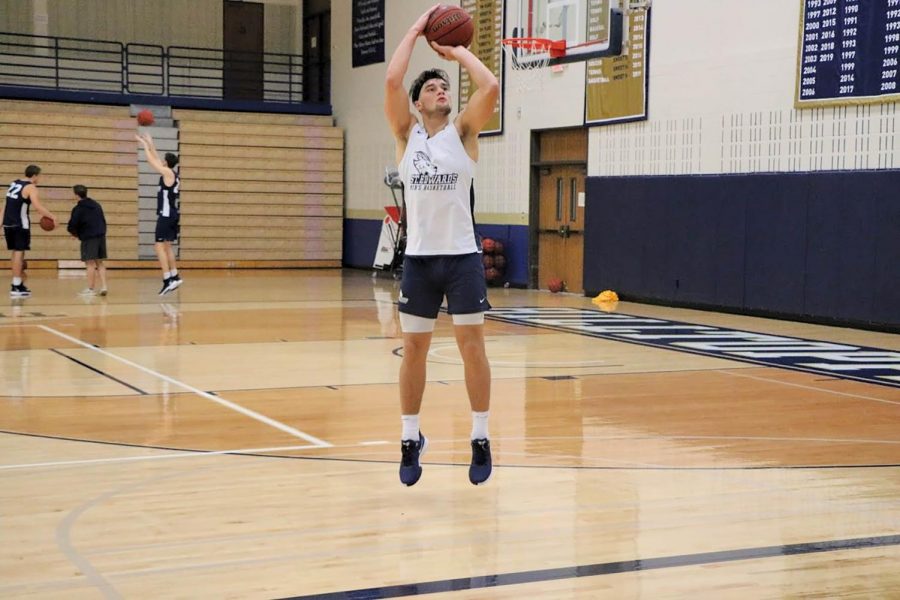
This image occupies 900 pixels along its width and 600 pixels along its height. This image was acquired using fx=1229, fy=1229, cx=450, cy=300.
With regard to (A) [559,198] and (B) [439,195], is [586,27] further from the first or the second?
(B) [439,195]

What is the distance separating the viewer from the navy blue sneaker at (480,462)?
5223mm

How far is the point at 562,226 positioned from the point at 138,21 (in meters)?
11.4

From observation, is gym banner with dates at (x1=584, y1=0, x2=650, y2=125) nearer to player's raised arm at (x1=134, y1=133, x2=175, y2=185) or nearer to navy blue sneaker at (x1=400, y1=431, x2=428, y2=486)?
player's raised arm at (x1=134, y1=133, x2=175, y2=185)

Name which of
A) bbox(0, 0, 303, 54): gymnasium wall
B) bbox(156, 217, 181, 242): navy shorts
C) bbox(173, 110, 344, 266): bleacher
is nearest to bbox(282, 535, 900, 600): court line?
bbox(156, 217, 181, 242): navy shorts

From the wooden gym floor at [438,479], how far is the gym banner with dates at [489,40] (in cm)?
953

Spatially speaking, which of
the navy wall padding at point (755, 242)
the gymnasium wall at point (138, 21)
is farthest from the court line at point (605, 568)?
the gymnasium wall at point (138, 21)

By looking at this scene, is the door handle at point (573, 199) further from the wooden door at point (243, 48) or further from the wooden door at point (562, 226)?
the wooden door at point (243, 48)

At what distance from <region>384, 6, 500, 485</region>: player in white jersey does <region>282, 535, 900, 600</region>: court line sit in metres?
1.20

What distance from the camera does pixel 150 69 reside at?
84.4 feet

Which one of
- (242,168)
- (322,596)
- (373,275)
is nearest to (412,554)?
(322,596)

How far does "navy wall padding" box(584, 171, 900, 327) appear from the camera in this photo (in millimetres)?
13188

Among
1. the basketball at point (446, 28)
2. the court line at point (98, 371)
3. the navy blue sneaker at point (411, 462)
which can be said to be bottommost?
the court line at point (98, 371)

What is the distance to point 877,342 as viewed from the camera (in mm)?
12078

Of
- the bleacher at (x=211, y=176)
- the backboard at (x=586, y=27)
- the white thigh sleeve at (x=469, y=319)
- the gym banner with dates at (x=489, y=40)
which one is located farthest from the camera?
the bleacher at (x=211, y=176)
